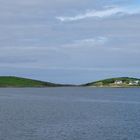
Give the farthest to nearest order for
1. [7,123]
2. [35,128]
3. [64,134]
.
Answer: [7,123], [35,128], [64,134]

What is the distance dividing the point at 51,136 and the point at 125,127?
50.4 feet

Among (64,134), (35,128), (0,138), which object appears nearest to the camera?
(0,138)

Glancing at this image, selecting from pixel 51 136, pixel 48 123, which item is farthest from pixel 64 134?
pixel 48 123

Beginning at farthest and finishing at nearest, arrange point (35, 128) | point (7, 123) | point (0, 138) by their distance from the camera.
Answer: point (7, 123)
point (35, 128)
point (0, 138)

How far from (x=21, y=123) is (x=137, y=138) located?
73.2 feet

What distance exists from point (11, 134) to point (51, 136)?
5446 mm

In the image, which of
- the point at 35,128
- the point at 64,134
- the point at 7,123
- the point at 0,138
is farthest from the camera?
the point at 7,123

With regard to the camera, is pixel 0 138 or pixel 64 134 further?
pixel 64 134

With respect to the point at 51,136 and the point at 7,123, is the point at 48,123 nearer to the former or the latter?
the point at 7,123

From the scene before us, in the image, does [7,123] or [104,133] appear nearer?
[104,133]

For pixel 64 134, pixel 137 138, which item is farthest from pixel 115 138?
A: pixel 64 134

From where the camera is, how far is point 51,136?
5884 cm

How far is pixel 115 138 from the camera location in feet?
192

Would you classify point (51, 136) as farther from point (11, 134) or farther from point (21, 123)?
point (21, 123)
